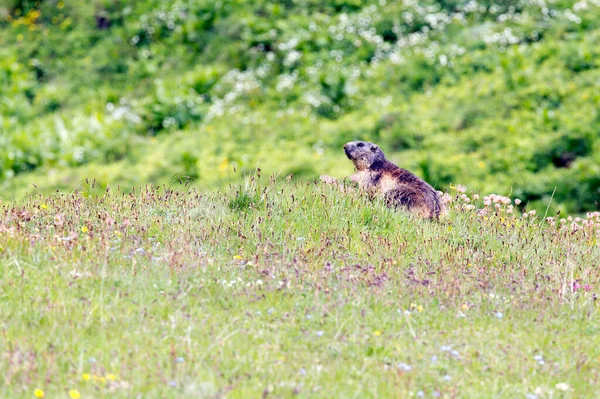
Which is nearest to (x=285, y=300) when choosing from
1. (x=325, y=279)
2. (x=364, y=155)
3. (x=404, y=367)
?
(x=325, y=279)

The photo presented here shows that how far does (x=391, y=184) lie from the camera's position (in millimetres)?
8734

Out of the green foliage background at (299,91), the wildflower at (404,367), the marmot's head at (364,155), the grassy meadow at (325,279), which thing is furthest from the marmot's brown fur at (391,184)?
the green foliage background at (299,91)

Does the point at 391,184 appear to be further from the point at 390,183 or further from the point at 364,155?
the point at 364,155

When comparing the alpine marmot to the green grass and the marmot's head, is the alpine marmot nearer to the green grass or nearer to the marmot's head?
the marmot's head

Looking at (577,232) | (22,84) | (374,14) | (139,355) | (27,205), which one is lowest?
(22,84)

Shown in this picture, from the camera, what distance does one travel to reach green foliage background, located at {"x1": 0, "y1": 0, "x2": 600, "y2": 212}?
54.5ft

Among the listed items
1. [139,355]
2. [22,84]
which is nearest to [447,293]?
[139,355]

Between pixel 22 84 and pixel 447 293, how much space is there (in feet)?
62.4

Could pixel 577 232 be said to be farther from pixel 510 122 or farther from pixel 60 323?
pixel 510 122


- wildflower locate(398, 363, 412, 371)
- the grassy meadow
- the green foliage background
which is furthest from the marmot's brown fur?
the green foliage background

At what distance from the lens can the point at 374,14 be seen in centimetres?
2194

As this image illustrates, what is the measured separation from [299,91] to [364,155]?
11465 mm

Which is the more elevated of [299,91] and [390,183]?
[390,183]

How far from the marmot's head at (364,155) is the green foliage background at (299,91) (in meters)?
6.59
